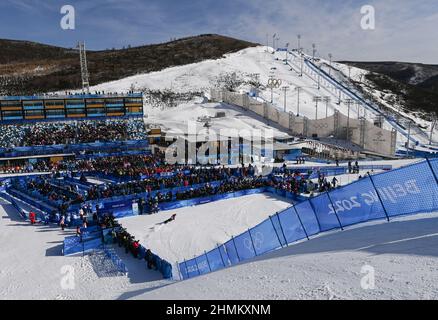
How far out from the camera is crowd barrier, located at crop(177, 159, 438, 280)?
7.38 metres

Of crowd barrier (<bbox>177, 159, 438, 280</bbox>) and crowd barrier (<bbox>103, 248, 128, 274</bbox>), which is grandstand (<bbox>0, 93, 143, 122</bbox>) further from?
crowd barrier (<bbox>177, 159, 438, 280</bbox>)

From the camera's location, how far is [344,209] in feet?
27.4

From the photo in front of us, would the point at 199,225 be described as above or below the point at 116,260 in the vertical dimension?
below

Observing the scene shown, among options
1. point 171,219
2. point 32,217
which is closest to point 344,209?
point 171,219

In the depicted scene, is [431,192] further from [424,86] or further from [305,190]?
[424,86]

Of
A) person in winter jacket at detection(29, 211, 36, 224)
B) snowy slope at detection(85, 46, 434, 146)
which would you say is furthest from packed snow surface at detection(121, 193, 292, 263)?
snowy slope at detection(85, 46, 434, 146)

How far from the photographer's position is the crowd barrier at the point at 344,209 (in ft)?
24.2

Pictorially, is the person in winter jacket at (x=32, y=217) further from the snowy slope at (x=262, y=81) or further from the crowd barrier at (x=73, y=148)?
the snowy slope at (x=262, y=81)

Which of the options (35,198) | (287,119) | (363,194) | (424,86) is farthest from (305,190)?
(424,86)

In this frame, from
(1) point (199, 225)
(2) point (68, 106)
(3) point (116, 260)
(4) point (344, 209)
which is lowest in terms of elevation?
(1) point (199, 225)

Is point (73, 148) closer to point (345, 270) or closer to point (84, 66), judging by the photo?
point (84, 66)

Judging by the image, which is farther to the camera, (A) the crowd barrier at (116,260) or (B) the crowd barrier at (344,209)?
(A) the crowd barrier at (116,260)

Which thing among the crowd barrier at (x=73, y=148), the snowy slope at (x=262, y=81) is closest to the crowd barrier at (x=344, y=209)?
the crowd barrier at (x=73, y=148)

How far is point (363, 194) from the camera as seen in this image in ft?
25.8
